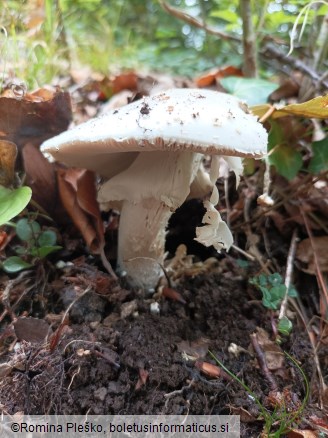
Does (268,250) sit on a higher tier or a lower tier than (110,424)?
lower

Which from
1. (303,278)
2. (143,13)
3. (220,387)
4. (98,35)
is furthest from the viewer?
(143,13)

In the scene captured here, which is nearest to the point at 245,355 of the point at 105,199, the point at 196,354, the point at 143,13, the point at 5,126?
the point at 196,354

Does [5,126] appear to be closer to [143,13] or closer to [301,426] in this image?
[301,426]

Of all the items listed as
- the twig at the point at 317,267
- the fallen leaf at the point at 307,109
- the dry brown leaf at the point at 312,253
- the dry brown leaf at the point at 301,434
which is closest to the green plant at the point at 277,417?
the dry brown leaf at the point at 301,434

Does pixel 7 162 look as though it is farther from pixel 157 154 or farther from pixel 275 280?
pixel 275 280

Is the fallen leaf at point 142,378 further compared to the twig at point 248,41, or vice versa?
the twig at point 248,41

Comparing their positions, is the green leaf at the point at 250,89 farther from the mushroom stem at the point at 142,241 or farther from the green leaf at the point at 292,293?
the green leaf at the point at 292,293

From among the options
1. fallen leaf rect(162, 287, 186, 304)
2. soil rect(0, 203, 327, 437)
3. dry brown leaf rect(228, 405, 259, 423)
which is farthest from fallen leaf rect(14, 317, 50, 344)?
dry brown leaf rect(228, 405, 259, 423)

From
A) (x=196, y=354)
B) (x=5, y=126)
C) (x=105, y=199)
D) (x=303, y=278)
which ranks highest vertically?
(x=5, y=126)
